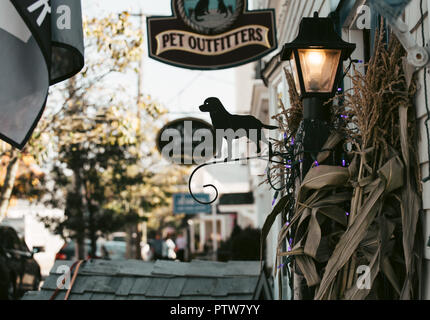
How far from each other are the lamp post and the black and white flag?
134cm

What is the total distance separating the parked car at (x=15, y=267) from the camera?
438 inches

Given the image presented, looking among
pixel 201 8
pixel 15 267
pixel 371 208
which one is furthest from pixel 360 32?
pixel 15 267

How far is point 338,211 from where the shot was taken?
11.0 feet

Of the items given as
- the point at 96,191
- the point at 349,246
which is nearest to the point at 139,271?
the point at 349,246

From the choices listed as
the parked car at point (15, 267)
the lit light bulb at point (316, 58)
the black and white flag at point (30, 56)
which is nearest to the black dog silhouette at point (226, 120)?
the lit light bulb at point (316, 58)

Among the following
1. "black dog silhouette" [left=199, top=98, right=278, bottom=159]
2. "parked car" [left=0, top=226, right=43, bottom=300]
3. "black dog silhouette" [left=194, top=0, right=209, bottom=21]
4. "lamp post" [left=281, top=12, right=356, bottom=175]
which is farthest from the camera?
"parked car" [left=0, top=226, right=43, bottom=300]

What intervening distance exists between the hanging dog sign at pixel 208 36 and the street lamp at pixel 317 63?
1730 millimetres

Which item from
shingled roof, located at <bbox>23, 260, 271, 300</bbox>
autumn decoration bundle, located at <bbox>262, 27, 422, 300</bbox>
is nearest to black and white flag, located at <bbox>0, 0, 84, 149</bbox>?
autumn decoration bundle, located at <bbox>262, 27, 422, 300</bbox>

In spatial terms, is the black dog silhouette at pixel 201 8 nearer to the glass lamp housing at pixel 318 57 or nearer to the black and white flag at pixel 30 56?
the glass lamp housing at pixel 318 57

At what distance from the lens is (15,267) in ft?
38.7

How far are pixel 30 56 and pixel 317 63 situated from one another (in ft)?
5.66

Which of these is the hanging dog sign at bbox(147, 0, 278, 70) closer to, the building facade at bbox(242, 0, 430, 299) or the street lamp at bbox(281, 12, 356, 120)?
the building facade at bbox(242, 0, 430, 299)

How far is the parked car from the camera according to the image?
1113cm
